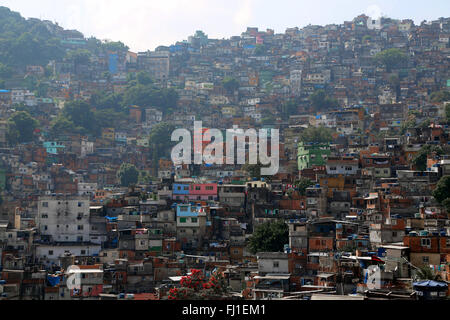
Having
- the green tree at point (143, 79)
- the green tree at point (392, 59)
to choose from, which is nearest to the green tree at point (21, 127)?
the green tree at point (143, 79)

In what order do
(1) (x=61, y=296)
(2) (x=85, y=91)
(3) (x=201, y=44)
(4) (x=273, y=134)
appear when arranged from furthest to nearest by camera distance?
(3) (x=201, y=44) → (2) (x=85, y=91) → (4) (x=273, y=134) → (1) (x=61, y=296)

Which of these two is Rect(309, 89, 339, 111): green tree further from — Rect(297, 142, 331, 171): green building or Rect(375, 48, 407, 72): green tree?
Rect(297, 142, 331, 171): green building

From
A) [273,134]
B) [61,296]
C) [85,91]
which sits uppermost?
[85,91]

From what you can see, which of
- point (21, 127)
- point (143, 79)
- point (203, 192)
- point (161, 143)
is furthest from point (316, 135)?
point (143, 79)

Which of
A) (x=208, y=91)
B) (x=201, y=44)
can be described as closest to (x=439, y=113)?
(x=208, y=91)

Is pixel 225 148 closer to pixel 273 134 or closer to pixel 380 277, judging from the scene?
pixel 273 134

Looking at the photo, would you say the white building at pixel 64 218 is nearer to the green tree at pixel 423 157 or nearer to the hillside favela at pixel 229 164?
the hillside favela at pixel 229 164

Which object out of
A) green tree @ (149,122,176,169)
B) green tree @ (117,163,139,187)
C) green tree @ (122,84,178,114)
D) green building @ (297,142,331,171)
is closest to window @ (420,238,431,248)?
green building @ (297,142,331,171)
